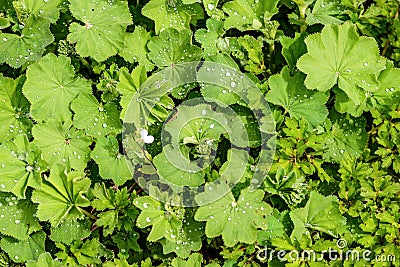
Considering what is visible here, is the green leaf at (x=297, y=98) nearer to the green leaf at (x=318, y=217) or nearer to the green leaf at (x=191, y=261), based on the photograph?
the green leaf at (x=318, y=217)

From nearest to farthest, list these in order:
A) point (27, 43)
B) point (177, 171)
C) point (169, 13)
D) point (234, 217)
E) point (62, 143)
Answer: point (234, 217), point (177, 171), point (62, 143), point (27, 43), point (169, 13)

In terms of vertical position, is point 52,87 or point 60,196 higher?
point 52,87

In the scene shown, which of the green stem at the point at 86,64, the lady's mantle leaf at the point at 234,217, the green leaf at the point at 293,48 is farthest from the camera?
the green stem at the point at 86,64

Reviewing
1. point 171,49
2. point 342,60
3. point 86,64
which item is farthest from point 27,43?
point 342,60

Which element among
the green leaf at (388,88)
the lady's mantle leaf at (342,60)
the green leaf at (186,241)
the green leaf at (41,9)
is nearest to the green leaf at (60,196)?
the green leaf at (186,241)

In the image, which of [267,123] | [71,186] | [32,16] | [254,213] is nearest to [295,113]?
[267,123]

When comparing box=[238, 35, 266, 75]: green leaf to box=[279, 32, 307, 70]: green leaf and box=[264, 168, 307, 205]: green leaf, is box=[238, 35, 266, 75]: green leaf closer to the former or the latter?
box=[279, 32, 307, 70]: green leaf

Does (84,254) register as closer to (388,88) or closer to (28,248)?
(28,248)
